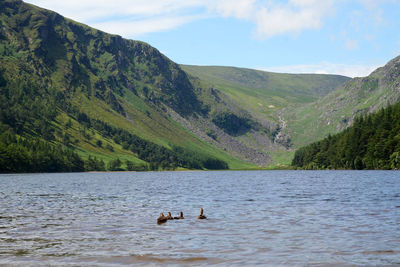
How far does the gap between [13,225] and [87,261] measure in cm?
1864

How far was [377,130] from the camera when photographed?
197250mm

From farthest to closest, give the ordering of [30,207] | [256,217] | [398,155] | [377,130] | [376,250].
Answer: [377,130] < [398,155] < [30,207] < [256,217] < [376,250]

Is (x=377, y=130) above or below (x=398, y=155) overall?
above

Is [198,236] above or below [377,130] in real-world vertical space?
below

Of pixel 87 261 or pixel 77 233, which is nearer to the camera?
pixel 87 261

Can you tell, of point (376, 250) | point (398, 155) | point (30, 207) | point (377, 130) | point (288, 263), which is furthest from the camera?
point (377, 130)

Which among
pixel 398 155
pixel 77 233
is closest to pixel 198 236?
pixel 77 233

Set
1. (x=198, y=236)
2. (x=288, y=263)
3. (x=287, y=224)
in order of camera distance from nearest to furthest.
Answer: (x=288, y=263) < (x=198, y=236) < (x=287, y=224)

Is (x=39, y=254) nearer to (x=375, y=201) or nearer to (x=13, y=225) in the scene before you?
(x=13, y=225)

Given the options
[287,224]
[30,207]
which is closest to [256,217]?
[287,224]

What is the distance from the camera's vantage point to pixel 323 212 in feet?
160

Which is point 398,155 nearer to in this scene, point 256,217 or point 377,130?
point 377,130

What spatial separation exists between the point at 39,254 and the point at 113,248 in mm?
4910

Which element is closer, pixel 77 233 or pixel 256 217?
pixel 77 233
